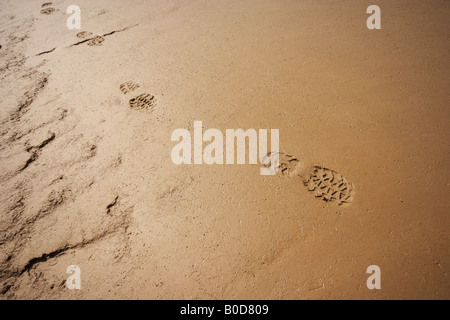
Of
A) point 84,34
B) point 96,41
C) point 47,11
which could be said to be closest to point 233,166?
point 96,41

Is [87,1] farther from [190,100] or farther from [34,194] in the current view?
[34,194]

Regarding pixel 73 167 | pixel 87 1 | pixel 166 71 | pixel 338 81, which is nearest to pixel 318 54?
pixel 338 81

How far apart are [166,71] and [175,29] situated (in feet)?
3.73

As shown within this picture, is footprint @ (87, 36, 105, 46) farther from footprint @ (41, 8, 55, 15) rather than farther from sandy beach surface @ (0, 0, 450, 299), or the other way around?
footprint @ (41, 8, 55, 15)

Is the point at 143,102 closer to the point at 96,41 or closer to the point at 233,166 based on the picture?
the point at 233,166

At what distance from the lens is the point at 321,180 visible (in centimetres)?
176

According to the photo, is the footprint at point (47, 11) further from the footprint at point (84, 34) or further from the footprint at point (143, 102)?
the footprint at point (143, 102)

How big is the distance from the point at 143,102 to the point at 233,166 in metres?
1.36

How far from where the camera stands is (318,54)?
2.73 meters

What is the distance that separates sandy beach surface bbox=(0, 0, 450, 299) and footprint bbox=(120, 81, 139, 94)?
0.16 ft

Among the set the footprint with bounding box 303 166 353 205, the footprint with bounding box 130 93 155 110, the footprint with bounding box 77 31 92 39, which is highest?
the footprint with bounding box 77 31 92 39

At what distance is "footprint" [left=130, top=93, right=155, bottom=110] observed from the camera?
2432 millimetres

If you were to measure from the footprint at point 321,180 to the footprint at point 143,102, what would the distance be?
148 cm

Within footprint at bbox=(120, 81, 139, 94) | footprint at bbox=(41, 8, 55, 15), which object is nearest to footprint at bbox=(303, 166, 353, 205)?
footprint at bbox=(120, 81, 139, 94)
